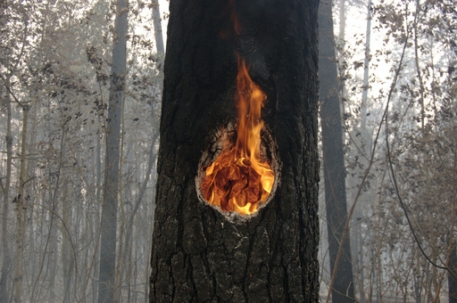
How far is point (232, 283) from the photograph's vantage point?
7.12 feet

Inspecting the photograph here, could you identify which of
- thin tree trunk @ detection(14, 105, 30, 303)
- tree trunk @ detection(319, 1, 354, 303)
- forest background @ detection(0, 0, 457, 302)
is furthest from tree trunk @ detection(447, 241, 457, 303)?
thin tree trunk @ detection(14, 105, 30, 303)

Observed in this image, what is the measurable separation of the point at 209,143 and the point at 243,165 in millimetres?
229

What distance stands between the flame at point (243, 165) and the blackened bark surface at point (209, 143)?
51mm

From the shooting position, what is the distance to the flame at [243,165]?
239cm

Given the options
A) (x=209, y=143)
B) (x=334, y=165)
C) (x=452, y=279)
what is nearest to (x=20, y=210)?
(x=209, y=143)

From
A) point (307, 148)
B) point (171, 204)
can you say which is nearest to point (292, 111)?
point (307, 148)

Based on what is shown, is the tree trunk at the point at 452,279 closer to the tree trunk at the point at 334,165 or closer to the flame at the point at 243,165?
the tree trunk at the point at 334,165

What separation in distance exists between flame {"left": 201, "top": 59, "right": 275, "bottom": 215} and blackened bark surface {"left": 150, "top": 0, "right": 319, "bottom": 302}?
2.0 inches

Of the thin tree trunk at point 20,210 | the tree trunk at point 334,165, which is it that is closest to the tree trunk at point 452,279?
the tree trunk at point 334,165

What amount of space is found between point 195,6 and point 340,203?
17.4 feet

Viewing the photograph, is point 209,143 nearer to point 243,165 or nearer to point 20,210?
point 243,165

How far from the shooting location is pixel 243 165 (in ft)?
8.07

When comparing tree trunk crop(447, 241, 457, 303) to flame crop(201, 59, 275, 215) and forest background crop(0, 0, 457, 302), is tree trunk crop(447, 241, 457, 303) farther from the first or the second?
flame crop(201, 59, 275, 215)

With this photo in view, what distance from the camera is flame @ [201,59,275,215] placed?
239cm
